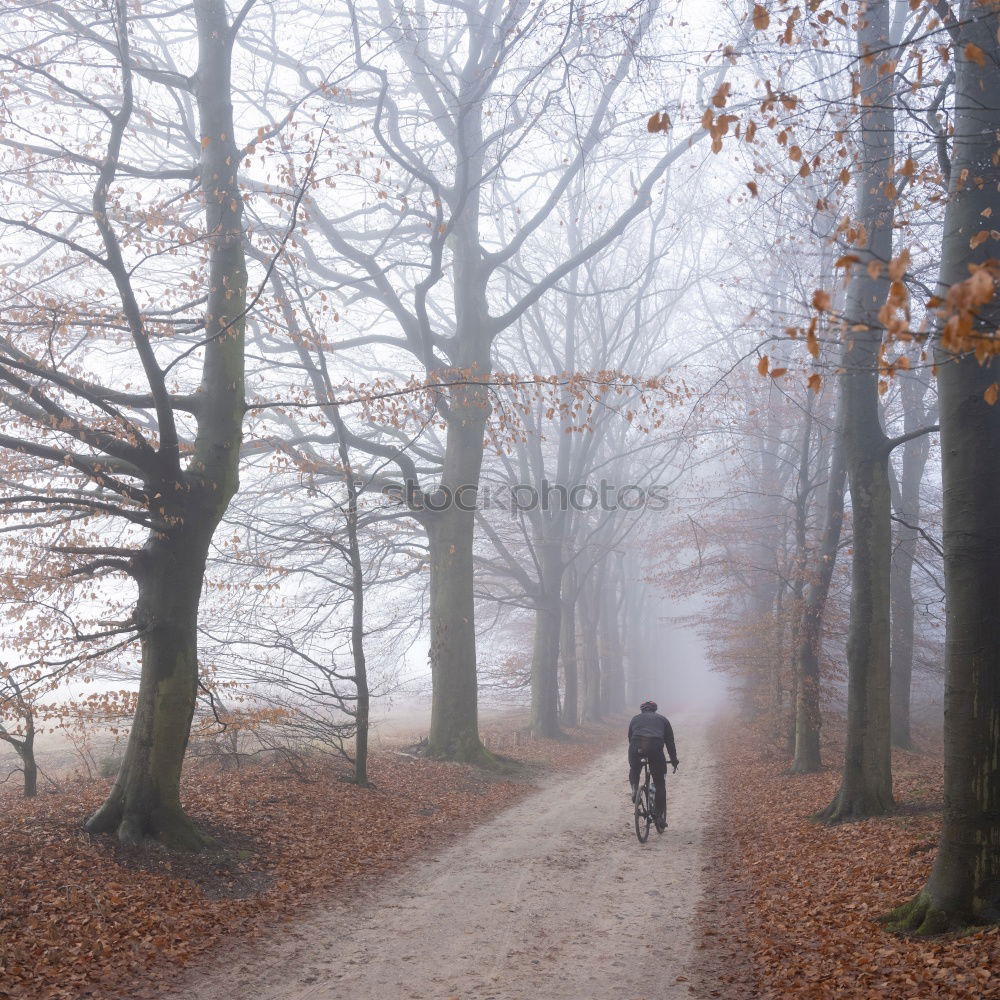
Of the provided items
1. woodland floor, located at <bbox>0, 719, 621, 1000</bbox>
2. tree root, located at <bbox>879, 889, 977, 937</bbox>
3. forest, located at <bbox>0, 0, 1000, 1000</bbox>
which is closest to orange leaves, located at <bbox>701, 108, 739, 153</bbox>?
forest, located at <bbox>0, 0, 1000, 1000</bbox>

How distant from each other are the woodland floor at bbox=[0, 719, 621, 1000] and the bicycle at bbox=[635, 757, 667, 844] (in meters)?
2.28

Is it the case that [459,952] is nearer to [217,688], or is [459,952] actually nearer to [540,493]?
[217,688]

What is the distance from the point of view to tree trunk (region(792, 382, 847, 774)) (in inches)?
575

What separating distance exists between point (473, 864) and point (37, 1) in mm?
10601

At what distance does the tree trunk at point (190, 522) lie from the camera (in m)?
8.40

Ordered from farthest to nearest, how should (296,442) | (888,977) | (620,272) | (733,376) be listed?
(620,272) → (733,376) → (296,442) → (888,977)

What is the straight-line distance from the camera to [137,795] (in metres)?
8.33

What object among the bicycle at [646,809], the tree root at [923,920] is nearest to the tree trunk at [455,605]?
the bicycle at [646,809]

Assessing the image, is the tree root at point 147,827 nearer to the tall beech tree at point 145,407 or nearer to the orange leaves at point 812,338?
the tall beech tree at point 145,407

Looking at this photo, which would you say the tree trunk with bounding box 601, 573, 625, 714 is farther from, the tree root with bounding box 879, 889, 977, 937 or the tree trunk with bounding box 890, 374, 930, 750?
the tree root with bounding box 879, 889, 977, 937

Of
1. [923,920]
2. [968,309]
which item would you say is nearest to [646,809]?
[923,920]

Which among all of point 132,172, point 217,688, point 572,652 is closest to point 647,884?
point 217,688

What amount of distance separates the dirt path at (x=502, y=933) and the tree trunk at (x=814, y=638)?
569 cm

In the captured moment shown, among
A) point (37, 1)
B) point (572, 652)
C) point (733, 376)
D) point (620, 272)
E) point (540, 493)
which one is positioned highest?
point (620, 272)
